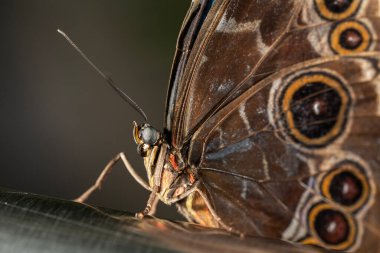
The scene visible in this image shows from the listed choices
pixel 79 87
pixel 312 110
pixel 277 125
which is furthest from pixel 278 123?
pixel 79 87

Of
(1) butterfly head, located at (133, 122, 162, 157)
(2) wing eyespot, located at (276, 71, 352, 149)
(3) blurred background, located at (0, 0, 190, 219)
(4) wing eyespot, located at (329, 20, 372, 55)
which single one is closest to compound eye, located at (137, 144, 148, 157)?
(1) butterfly head, located at (133, 122, 162, 157)

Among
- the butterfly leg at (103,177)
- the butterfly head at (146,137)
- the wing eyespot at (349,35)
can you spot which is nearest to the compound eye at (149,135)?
the butterfly head at (146,137)

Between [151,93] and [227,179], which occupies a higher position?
[151,93]

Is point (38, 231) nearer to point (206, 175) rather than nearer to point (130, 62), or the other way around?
point (206, 175)

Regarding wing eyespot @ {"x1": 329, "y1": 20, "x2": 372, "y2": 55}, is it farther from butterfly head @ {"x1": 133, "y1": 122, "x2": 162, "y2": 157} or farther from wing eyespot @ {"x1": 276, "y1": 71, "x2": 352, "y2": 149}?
butterfly head @ {"x1": 133, "y1": 122, "x2": 162, "y2": 157}

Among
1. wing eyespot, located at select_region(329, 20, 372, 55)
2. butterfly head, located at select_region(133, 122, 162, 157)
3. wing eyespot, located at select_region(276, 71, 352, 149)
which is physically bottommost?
butterfly head, located at select_region(133, 122, 162, 157)

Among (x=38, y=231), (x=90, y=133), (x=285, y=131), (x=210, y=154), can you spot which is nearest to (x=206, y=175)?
(x=210, y=154)
